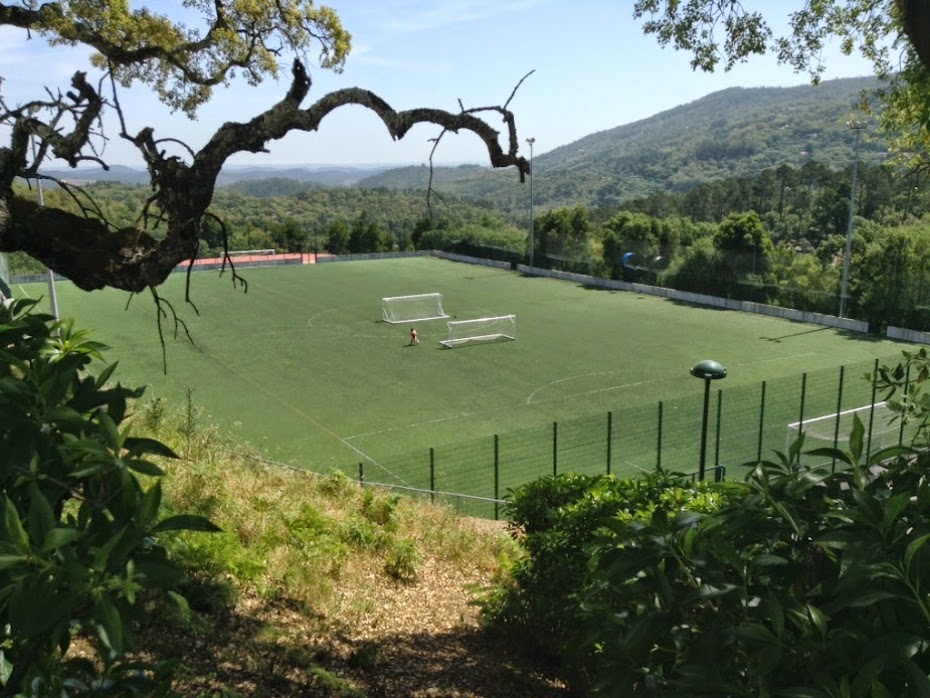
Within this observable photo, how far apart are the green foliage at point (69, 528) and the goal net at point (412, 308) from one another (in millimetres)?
31907

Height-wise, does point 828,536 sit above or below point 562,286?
above

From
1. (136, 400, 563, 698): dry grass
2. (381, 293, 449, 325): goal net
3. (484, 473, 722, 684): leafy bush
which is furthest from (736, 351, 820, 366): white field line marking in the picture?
(484, 473, 722, 684): leafy bush

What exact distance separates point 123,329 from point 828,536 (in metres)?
33.6

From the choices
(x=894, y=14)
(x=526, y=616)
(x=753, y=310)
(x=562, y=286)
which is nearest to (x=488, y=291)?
(x=562, y=286)

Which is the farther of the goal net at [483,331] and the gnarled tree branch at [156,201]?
the goal net at [483,331]

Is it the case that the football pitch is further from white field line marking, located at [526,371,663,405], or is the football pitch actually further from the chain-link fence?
the chain-link fence

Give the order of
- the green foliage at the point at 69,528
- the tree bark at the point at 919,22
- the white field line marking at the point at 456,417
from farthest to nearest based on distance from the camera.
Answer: the white field line marking at the point at 456,417 < the tree bark at the point at 919,22 < the green foliage at the point at 69,528

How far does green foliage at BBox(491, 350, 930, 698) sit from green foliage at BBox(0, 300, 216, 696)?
113 centimetres

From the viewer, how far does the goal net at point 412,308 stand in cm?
3491

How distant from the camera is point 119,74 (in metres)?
8.98

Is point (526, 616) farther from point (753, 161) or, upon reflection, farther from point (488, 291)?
point (753, 161)

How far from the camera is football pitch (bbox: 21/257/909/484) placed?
19984 millimetres

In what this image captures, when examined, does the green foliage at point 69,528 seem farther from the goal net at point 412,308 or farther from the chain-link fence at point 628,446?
the goal net at point 412,308

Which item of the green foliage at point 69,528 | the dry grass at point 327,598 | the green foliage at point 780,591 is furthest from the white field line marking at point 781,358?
the green foliage at point 69,528
